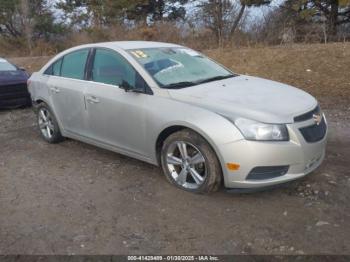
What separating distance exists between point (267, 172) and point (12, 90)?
688cm

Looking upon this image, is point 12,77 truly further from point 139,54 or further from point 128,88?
point 128,88

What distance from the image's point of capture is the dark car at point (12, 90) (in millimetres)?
8953

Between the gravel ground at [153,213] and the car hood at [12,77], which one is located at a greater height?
the car hood at [12,77]

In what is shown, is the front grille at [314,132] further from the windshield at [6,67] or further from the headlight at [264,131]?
the windshield at [6,67]

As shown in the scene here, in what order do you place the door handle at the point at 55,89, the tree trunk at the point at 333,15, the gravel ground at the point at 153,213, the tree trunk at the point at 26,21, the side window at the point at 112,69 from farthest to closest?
1. the tree trunk at the point at 26,21
2. the tree trunk at the point at 333,15
3. the door handle at the point at 55,89
4. the side window at the point at 112,69
5. the gravel ground at the point at 153,213

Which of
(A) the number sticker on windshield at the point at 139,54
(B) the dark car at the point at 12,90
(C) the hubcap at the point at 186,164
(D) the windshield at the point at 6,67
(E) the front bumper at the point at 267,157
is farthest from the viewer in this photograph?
(D) the windshield at the point at 6,67

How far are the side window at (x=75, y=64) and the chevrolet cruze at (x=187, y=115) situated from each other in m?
0.02

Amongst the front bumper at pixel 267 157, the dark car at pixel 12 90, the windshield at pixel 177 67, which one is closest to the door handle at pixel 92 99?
the windshield at pixel 177 67

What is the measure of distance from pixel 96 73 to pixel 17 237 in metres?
2.34

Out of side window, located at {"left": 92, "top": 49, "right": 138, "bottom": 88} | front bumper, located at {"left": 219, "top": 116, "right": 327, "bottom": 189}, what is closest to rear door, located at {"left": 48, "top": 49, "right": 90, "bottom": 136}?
side window, located at {"left": 92, "top": 49, "right": 138, "bottom": 88}

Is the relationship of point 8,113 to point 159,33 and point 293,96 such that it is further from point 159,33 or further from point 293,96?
point 159,33

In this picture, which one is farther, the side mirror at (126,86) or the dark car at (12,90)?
the dark car at (12,90)

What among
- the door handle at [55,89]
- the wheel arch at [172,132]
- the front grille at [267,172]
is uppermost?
the door handle at [55,89]

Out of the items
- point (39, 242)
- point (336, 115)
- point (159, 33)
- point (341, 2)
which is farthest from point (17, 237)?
point (341, 2)
